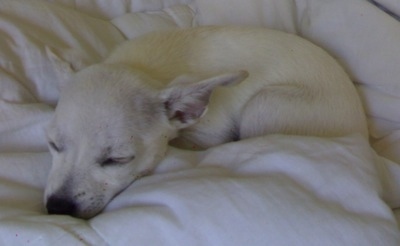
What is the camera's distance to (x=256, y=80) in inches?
63.9

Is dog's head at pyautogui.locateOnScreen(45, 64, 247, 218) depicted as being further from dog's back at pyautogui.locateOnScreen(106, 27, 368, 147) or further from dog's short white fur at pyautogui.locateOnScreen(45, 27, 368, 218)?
dog's back at pyautogui.locateOnScreen(106, 27, 368, 147)

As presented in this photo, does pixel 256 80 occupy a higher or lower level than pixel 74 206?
higher

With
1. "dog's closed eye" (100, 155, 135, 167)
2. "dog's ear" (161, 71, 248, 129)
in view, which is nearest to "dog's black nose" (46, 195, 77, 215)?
"dog's closed eye" (100, 155, 135, 167)

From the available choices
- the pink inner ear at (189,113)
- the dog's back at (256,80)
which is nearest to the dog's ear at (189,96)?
the pink inner ear at (189,113)

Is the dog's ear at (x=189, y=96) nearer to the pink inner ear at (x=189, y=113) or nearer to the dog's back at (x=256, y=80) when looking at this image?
the pink inner ear at (x=189, y=113)

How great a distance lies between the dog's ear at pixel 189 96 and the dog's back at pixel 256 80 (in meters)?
0.11

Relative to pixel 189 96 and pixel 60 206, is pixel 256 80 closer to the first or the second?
pixel 189 96

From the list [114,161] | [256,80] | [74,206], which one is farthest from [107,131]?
[256,80]

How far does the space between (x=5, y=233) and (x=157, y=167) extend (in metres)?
0.43

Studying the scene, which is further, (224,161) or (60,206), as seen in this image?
(224,161)

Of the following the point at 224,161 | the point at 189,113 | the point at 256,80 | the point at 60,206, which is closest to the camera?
the point at 60,206

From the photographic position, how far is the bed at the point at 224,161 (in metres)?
1.08

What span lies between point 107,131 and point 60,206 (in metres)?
0.19

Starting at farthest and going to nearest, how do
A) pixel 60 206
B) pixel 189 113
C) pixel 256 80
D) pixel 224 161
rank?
pixel 256 80
pixel 189 113
pixel 224 161
pixel 60 206
